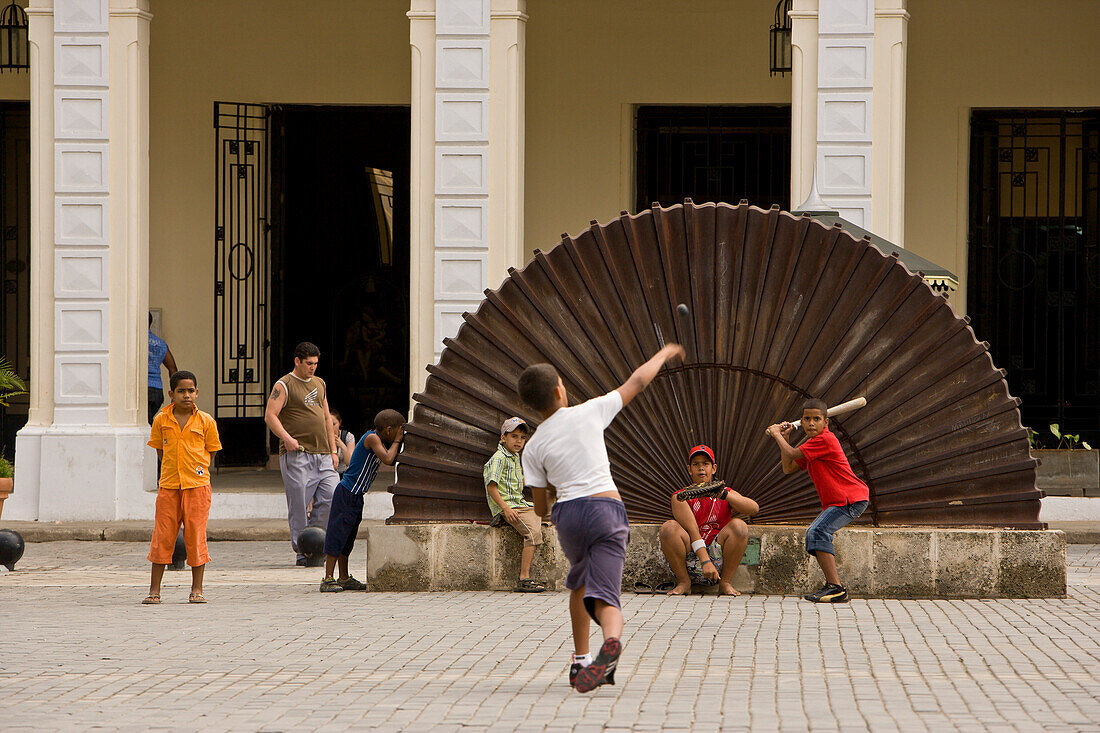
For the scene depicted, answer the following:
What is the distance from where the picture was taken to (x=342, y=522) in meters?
9.89

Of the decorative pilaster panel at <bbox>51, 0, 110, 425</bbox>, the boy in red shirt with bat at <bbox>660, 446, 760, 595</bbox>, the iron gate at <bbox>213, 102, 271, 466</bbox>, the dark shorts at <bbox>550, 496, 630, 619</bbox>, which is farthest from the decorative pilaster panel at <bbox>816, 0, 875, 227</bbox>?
the dark shorts at <bbox>550, 496, 630, 619</bbox>

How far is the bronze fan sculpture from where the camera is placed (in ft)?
30.9

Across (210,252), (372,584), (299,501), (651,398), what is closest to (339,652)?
(372,584)

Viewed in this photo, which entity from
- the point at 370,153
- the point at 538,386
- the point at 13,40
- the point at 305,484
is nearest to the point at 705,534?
the point at 538,386

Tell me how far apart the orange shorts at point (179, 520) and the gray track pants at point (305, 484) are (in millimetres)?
2135

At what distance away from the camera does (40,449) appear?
14.3 m

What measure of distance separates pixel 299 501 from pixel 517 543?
256 cm

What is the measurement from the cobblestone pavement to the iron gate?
6.86 m

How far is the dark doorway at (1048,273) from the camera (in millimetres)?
16156

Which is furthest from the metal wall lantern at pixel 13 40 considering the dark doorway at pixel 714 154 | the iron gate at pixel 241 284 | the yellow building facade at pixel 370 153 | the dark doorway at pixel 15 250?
the dark doorway at pixel 714 154

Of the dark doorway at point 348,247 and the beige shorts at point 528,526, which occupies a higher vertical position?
the dark doorway at point 348,247

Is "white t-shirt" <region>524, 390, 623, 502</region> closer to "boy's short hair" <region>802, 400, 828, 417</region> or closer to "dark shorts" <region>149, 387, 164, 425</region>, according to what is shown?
"boy's short hair" <region>802, 400, 828, 417</region>

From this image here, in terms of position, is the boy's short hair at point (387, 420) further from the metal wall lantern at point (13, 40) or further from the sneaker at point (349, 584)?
the metal wall lantern at point (13, 40)

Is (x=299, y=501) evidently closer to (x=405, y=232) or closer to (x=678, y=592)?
(x=678, y=592)
